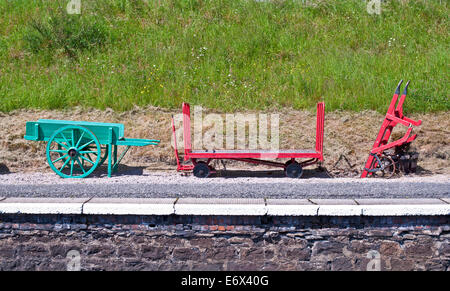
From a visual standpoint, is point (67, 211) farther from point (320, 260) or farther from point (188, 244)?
point (320, 260)

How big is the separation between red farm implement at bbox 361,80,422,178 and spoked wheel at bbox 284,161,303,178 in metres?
1.31

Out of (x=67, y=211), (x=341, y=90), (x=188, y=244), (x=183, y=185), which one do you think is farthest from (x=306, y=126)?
(x=67, y=211)

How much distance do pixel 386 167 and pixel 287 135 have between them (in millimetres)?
2364

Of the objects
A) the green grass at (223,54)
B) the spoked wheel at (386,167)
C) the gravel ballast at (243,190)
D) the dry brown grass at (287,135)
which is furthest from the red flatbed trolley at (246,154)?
the green grass at (223,54)

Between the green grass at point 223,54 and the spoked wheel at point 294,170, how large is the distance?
99.2 inches

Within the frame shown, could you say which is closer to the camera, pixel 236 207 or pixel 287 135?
pixel 236 207

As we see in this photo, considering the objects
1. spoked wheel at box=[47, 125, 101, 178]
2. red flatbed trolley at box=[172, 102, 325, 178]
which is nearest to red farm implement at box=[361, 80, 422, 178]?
red flatbed trolley at box=[172, 102, 325, 178]

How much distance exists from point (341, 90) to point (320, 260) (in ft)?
19.6

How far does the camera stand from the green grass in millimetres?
10930

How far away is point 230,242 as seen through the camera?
5855 millimetres

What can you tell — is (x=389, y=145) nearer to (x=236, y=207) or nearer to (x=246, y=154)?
(x=246, y=154)

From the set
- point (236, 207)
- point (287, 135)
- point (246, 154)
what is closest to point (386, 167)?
point (287, 135)

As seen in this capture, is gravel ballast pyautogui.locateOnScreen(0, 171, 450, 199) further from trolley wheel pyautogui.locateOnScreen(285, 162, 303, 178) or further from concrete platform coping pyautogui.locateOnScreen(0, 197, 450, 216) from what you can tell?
trolley wheel pyautogui.locateOnScreen(285, 162, 303, 178)

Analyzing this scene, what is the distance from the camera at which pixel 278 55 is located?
12.3m
